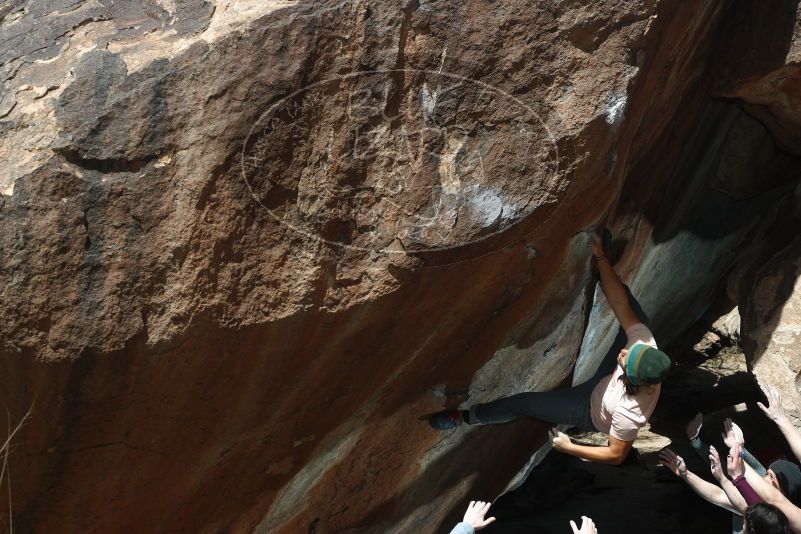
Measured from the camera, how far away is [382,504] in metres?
3.61

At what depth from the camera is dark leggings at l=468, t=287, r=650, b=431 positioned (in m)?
3.30

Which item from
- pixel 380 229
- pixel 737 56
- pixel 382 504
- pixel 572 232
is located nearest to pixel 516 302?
pixel 572 232

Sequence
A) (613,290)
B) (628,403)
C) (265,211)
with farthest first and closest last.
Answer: (613,290) → (628,403) → (265,211)

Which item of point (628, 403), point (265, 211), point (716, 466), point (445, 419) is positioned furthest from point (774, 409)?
point (265, 211)

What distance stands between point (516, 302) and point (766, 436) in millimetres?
2671

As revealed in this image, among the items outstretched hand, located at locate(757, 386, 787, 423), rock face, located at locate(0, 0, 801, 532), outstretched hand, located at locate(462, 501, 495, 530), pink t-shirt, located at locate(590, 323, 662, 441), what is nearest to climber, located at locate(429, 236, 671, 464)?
pink t-shirt, located at locate(590, 323, 662, 441)

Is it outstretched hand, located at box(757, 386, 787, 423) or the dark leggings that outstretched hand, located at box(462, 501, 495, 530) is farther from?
outstretched hand, located at box(757, 386, 787, 423)

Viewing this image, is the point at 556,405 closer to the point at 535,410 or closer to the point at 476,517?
the point at 535,410

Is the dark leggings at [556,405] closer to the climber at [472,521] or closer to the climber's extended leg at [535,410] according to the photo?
the climber's extended leg at [535,410]

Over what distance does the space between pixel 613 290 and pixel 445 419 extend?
2.69ft

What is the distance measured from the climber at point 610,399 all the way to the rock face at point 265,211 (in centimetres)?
27

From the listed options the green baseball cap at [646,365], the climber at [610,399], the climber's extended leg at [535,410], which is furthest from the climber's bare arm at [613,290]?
the climber's extended leg at [535,410]

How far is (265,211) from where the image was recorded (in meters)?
2.50

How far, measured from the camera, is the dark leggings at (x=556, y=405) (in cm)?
330
